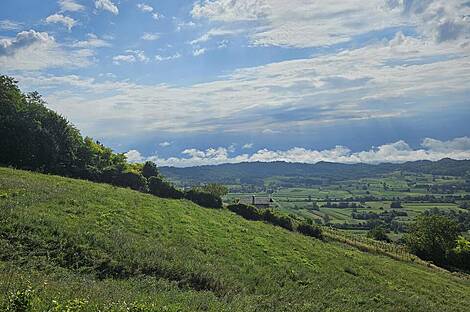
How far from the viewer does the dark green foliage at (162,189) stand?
179 feet

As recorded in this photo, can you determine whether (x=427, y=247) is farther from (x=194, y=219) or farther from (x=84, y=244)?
(x=84, y=244)

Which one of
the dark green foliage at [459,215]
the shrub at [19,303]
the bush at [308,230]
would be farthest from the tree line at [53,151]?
the dark green foliage at [459,215]

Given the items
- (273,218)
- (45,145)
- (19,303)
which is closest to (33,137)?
(45,145)

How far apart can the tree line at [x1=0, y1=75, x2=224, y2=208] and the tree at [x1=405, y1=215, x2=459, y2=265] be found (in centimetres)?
3889

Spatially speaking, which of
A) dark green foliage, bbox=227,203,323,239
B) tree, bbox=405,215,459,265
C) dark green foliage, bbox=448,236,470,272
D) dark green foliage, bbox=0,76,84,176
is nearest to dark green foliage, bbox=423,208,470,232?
tree, bbox=405,215,459,265

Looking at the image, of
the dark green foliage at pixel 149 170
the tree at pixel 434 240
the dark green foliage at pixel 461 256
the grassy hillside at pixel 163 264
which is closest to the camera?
the grassy hillside at pixel 163 264

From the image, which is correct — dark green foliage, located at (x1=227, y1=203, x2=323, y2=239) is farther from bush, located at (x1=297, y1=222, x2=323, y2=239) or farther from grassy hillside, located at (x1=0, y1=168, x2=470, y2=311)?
grassy hillside, located at (x1=0, y1=168, x2=470, y2=311)

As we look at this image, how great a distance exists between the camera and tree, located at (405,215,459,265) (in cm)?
7300

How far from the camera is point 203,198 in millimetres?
54688

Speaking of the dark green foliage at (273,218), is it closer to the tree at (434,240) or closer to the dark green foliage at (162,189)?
the dark green foliage at (162,189)

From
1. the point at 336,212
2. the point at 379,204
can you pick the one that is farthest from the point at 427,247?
the point at 379,204

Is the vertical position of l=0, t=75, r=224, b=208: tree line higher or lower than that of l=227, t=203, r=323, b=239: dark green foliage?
higher

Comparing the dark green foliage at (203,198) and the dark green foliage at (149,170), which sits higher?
the dark green foliage at (149,170)

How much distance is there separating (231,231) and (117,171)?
24612 mm
